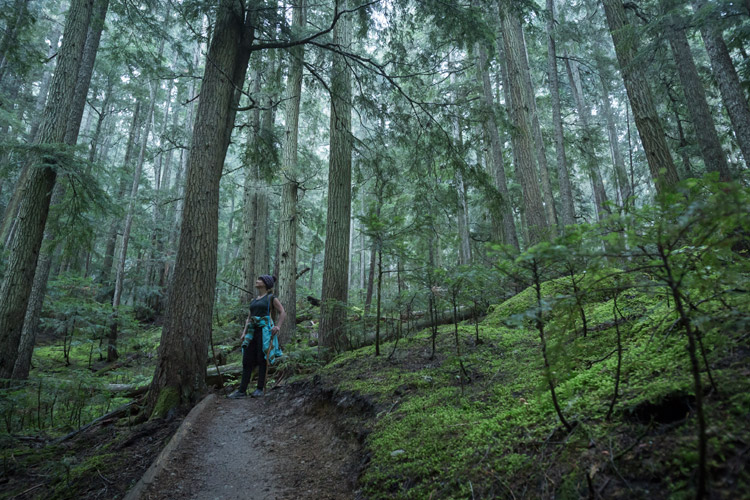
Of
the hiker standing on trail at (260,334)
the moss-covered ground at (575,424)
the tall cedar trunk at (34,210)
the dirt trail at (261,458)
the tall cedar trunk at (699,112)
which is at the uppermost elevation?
the tall cedar trunk at (699,112)

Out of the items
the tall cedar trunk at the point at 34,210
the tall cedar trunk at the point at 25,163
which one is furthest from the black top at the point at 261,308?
the tall cedar trunk at the point at 25,163

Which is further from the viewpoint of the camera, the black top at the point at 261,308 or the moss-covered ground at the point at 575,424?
the black top at the point at 261,308

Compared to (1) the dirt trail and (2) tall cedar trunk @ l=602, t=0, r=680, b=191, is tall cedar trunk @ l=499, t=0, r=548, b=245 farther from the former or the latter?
(1) the dirt trail

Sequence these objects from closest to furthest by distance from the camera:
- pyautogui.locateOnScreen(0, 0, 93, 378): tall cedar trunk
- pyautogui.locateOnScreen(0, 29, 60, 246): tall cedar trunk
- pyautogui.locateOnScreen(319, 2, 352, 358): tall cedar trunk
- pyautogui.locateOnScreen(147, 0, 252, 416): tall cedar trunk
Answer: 1. pyautogui.locateOnScreen(147, 0, 252, 416): tall cedar trunk
2. pyautogui.locateOnScreen(0, 0, 93, 378): tall cedar trunk
3. pyautogui.locateOnScreen(319, 2, 352, 358): tall cedar trunk
4. pyautogui.locateOnScreen(0, 29, 60, 246): tall cedar trunk

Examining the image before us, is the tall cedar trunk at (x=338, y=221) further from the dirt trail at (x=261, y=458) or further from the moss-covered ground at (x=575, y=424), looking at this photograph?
the moss-covered ground at (x=575, y=424)

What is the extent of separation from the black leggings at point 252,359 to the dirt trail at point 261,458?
697 mm

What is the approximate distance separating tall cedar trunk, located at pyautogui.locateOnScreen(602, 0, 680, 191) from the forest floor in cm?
660

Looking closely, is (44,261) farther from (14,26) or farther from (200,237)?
(200,237)

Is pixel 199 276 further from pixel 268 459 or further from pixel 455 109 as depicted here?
pixel 455 109

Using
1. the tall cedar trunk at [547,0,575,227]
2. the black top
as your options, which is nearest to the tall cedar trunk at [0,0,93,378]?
the black top

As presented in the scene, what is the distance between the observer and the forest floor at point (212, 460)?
306 centimetres

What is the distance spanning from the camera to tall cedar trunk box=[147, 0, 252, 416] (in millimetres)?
5117

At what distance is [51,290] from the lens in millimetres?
13242

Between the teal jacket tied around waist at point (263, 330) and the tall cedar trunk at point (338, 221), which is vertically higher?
the tall cedar trunk at point (338, 221)
